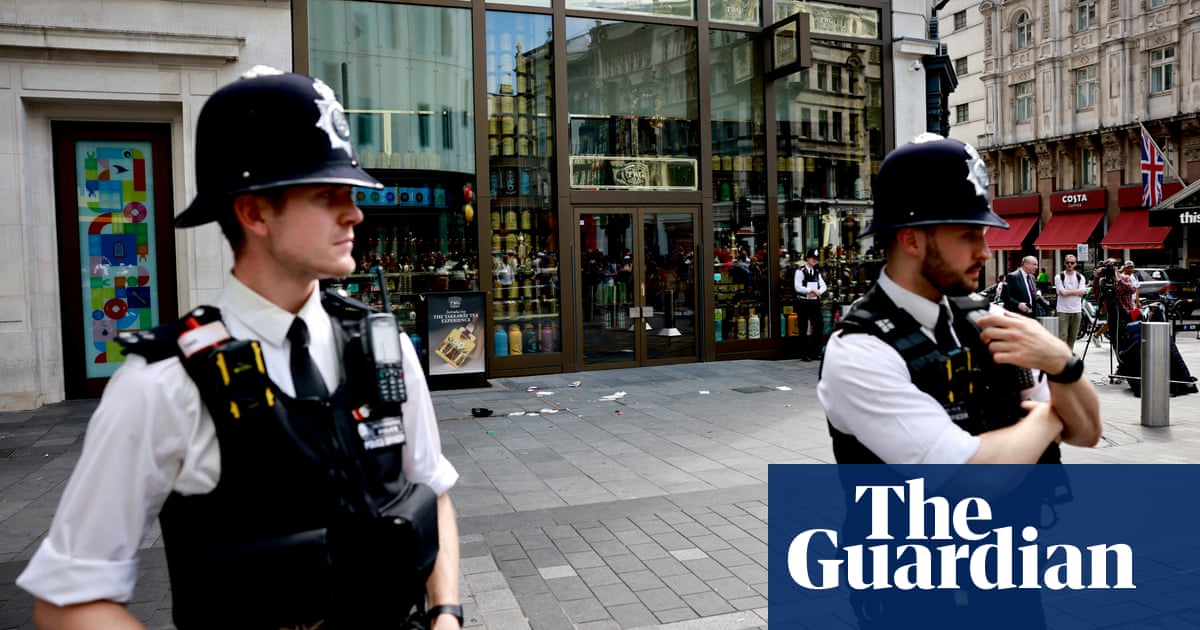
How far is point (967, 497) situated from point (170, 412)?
187 centimetres

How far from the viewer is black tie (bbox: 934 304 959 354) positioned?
2.35 m

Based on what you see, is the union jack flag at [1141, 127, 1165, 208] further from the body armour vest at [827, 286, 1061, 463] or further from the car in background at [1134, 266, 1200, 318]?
the body armour vest at [827, 286, 1061, 463]

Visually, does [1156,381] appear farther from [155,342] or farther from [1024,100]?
[1024,100]

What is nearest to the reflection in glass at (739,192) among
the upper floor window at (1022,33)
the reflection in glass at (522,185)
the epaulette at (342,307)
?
the reflection in glass at (522,185)

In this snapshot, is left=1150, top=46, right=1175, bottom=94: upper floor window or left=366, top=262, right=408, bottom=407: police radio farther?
left=1150, top=46, right=1175, bottom=94: upper floor window

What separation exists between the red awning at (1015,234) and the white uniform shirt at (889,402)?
42543 millimetres

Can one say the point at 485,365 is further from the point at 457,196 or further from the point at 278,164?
the point at 278,164

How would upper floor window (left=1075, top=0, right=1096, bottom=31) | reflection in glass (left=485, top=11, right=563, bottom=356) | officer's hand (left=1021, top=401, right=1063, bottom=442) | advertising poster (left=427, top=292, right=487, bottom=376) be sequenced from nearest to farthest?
officer's hand (left=1021, top=401, right=1063, bottom=442)
advertising poster (left=427, top=292, right=487, bottom=376)
reflection in glass (left=485, top=11, right=563, bottom=356)
upper floor window (left=1075, top=0, right=1096, bottom=31)

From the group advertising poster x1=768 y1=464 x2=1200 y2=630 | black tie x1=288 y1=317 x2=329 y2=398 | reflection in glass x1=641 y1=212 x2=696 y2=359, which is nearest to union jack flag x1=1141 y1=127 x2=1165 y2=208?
reflection in glass x1=641 y1=212 x2=696 y2=359

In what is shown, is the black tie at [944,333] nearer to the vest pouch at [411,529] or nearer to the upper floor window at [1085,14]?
the vest pouch at [411,529]

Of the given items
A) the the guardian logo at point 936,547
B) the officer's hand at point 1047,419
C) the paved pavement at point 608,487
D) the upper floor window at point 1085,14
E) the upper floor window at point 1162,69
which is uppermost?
the upper floor window at point 1085,14

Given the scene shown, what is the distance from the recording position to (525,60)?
43.8 feet

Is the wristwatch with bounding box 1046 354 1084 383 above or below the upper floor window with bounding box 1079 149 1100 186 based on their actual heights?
below

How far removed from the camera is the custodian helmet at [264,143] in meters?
1.74
